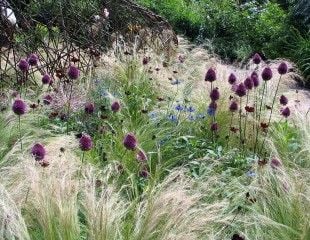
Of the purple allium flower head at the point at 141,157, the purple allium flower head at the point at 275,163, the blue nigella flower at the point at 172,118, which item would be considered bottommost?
the blue nigella flower at the point at 172,118

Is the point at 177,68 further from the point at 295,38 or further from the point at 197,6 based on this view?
the point at 197,6

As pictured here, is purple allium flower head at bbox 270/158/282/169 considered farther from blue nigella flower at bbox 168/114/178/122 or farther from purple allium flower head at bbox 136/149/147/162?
blue nigella flower at bbox 168/114/178/122

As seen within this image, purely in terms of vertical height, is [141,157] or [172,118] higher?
[141,157]

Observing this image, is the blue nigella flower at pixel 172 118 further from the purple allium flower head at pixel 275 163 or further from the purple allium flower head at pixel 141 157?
the purple allium flower head at pixel 275 163

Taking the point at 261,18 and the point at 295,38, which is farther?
the point at 261,18

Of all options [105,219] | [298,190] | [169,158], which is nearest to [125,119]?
[169,158]

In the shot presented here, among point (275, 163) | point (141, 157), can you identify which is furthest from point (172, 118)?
point (275, 163)

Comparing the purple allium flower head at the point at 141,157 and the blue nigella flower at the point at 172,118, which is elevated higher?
the purple allium flower head at the point at 141,157

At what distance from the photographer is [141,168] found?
3.18 m

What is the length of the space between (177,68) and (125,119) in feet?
7.96

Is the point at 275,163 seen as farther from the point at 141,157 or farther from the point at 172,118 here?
the point at 172,118

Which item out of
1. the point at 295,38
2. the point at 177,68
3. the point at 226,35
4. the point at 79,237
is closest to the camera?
the point at 79,237

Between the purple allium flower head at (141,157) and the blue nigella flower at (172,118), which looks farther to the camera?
the blue nigella flower at (172,118)

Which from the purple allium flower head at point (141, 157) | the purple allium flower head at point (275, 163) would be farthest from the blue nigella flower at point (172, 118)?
the purple allium flower head at point (275, 163)
